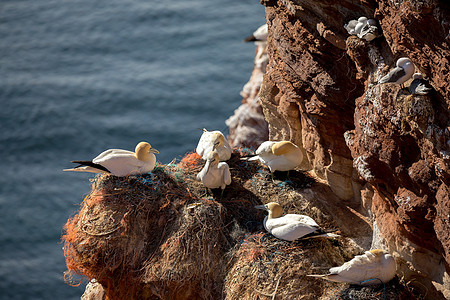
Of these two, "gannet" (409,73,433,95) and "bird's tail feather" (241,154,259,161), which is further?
"bird's tail feather" (241,154,259,161)

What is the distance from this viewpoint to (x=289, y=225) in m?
7.71

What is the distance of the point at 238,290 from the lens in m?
7.88

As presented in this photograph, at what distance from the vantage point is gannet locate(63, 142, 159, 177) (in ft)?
28.1

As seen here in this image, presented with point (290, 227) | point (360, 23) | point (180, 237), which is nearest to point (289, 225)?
point (290, 227)

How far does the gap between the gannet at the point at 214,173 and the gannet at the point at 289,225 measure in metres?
0.76

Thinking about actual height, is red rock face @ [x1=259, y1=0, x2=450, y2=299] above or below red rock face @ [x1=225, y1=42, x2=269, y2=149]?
above

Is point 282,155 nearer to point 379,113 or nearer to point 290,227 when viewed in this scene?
point 290,227

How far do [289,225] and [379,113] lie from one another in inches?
74.6

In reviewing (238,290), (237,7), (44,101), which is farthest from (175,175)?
(237,7)

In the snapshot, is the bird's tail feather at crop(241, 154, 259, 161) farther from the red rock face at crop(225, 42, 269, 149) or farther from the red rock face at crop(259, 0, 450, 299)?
the red rock face at crop(225, 42, 269, 149)

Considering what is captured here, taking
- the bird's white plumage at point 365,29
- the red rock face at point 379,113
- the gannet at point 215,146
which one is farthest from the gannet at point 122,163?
the bird's white plumage at point 365,29

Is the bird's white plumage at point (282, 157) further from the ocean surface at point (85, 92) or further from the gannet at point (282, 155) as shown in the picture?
the ocean surface at point (85, 92)

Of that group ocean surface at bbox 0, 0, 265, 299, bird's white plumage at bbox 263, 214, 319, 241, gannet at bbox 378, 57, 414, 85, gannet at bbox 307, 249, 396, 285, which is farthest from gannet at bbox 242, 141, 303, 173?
ocean surface at bbox 0, 0, 265, 299

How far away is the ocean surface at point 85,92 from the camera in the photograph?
659 inches
